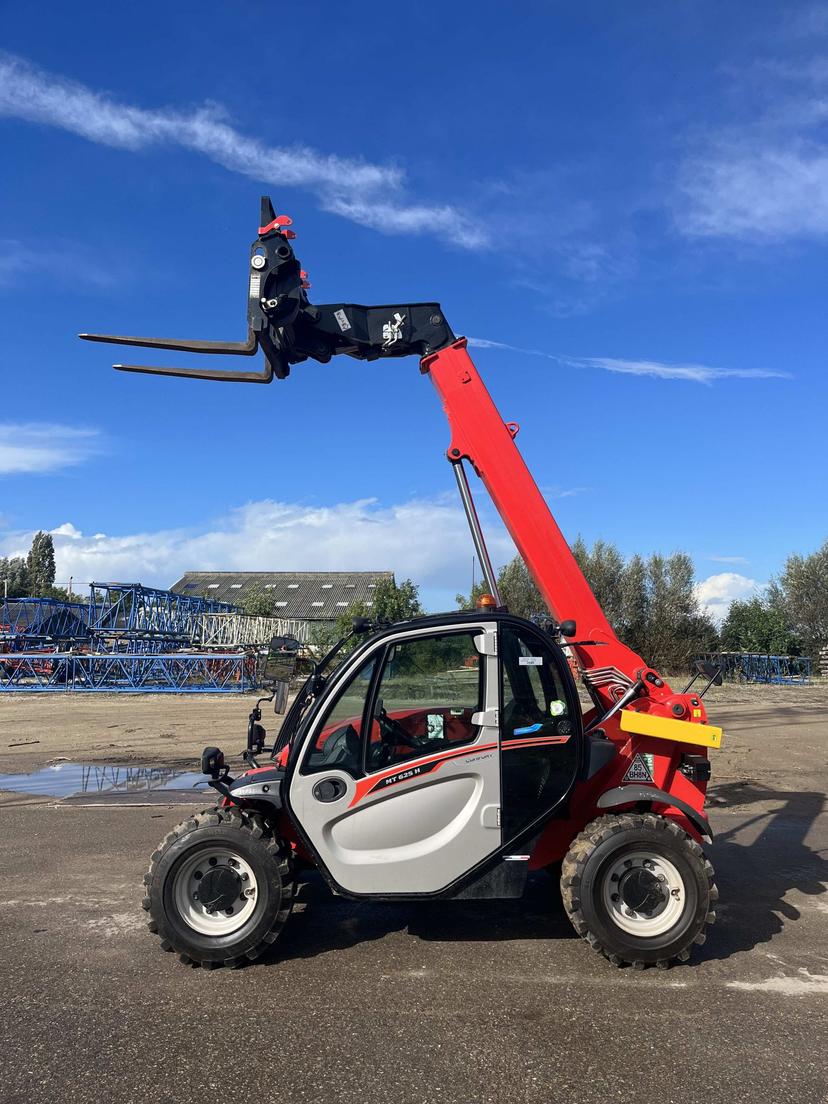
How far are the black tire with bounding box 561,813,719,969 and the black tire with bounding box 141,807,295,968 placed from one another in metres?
1.67

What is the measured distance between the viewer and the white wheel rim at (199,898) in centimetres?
458

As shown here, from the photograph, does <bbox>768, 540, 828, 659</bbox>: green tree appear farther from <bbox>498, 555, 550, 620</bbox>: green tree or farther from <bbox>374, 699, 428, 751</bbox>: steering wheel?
<bbox>374, 699, 428, 751</bbox>: steering wheel

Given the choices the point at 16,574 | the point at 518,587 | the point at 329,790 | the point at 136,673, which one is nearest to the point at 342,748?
the point at 329,790

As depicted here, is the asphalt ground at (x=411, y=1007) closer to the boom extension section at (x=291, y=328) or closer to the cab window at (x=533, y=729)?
the cab window at (x=533, y=729)

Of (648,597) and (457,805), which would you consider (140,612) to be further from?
(457,805)

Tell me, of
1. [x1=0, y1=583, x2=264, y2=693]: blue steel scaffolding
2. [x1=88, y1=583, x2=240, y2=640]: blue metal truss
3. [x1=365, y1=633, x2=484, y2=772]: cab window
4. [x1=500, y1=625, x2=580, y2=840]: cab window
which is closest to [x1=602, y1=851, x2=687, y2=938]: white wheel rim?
[x1=500, y1=625, x2=580, y2=840]: cab window

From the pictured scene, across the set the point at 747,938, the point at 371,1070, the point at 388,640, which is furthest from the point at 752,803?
the point at 371,1070

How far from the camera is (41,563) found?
85562 millimetres

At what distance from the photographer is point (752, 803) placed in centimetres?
952

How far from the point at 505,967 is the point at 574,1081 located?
1191 mm

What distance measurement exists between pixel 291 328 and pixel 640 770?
4.07 meters

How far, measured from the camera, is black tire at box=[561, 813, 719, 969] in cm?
456

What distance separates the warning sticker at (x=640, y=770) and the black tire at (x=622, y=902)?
0.51 m

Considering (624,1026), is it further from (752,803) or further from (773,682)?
(773,682)
